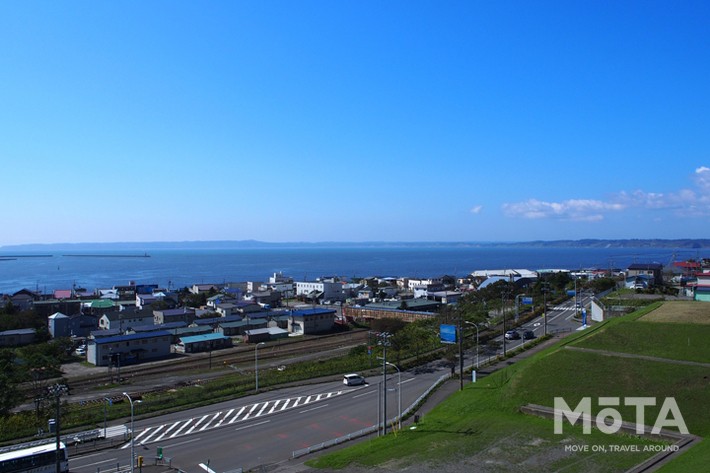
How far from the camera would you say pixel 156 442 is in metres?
19.2

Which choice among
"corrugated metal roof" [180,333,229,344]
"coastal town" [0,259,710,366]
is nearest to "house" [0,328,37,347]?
"coastal town" [0,259,710,366]

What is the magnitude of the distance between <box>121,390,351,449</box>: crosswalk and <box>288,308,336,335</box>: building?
26076mm

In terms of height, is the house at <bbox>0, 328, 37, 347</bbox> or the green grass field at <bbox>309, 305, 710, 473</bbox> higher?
the green grass field at <bbox>309, 305, 710, 473</bbox>

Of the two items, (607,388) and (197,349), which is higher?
(607,388)

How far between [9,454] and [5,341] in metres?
36.5

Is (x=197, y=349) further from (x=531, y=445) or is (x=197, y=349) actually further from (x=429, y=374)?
(x=531, y=445)

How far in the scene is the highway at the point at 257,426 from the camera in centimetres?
1748

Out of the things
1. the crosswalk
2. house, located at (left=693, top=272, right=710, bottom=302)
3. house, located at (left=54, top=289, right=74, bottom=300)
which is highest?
house, located at (left=693, top=272, right=710, bottom=302)

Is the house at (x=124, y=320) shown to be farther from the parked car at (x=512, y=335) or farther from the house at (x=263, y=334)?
the parked car at (x=512, y=335)

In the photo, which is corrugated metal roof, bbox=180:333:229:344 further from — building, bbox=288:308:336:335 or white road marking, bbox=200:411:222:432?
white road marking, bbox=200:411:222:432

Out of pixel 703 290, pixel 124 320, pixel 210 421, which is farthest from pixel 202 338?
pixel 703 290

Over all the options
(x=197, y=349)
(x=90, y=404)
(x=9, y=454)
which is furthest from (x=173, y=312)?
(x=9, y=454)

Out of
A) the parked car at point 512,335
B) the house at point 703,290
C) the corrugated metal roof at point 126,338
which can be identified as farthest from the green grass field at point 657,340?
the corrugated metal roof at point 126,338

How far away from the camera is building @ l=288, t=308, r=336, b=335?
51.7 meters
